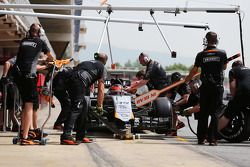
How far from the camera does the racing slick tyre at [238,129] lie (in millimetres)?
9594

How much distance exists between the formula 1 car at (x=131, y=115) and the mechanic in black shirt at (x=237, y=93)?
1316 millimetres

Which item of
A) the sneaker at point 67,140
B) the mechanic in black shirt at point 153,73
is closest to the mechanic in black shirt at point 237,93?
the mechanic in black shirt at point 153,73

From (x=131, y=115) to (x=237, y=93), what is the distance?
203 centimetres

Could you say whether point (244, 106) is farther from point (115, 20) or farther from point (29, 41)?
point (115, 20)

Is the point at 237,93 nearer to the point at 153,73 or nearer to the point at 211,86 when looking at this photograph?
the point at 211,86

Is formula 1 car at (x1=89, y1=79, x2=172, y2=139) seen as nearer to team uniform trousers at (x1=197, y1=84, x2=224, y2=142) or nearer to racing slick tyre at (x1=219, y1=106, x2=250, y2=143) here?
racing slick tyre at (x1=219, y1=106, x2=250, y2=143)

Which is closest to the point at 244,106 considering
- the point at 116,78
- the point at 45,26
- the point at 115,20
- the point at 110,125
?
the point at 110,125

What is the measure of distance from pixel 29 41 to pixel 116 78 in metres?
3.65

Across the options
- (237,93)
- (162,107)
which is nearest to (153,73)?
(162,107)

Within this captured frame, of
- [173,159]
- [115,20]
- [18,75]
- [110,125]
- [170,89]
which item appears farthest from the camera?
[115,20]

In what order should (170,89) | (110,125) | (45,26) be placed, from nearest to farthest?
(110,125), (170,89), (45,26)

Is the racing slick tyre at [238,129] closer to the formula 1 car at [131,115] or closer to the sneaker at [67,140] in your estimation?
the formula 1 car at [131,115]

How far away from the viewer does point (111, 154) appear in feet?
25.4

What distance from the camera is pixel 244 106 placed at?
9648 mm
